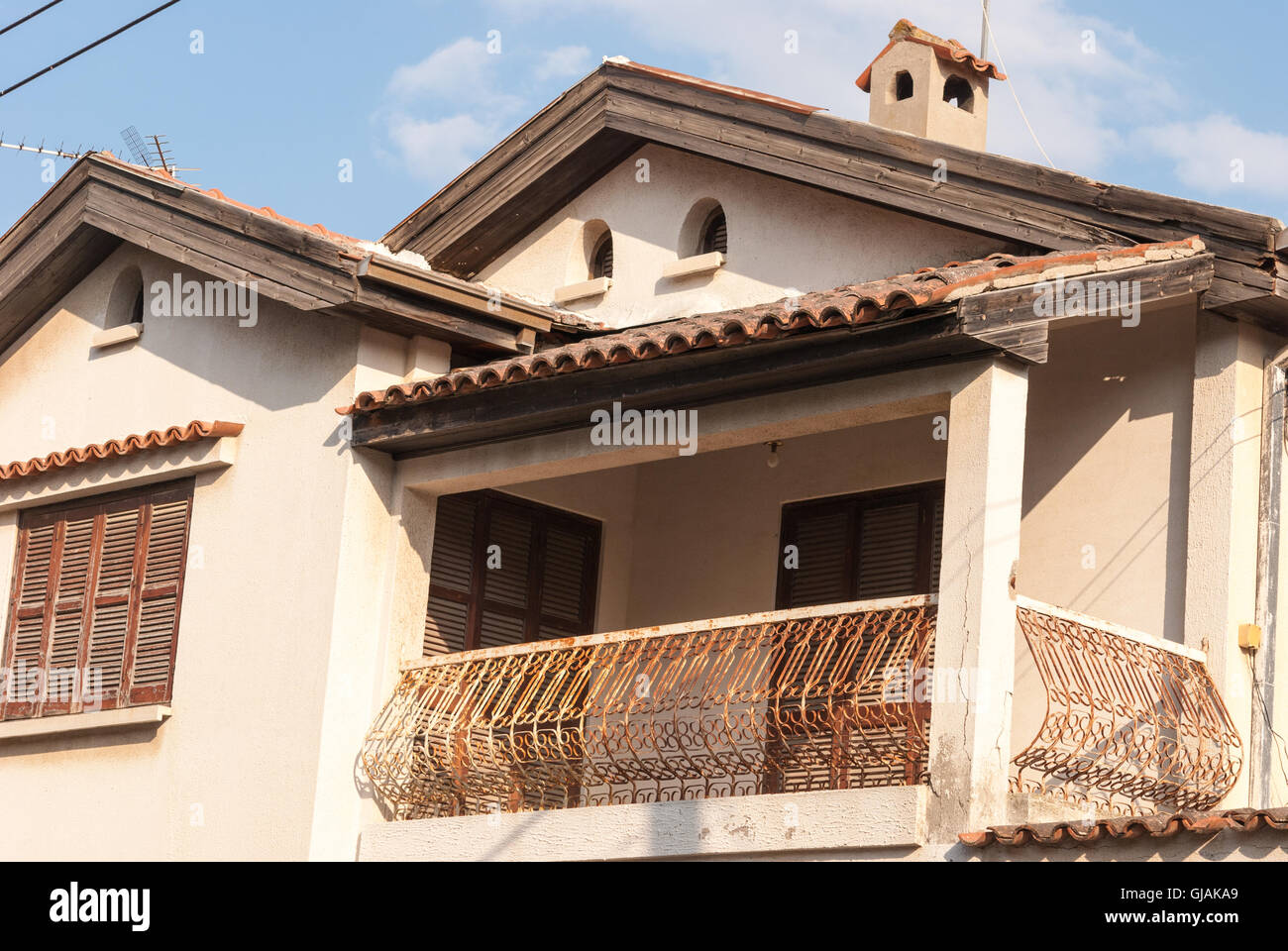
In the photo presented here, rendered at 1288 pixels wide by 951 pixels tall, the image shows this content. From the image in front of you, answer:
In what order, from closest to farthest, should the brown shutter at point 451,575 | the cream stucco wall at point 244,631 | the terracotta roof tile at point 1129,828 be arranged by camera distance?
1. the terracotta roof tile at point 1129,828
2. the cream stucco wall at point 244,631
3. the brown shutter at point 451,575

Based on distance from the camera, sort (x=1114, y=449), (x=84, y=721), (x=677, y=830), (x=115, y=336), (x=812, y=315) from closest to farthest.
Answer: (x=812, y=315) → (x=677, y=830) → (x=1114, y=449) → (x=84, y=721) → (x=115, y=336)

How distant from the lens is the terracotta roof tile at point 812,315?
29.6 ft

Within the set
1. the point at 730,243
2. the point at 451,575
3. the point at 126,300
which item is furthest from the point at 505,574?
the point at 126,300

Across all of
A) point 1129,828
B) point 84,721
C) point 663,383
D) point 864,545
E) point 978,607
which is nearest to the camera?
point 1129,828

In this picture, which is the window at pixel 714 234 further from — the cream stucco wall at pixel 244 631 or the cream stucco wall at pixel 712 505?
the cream stucco wall at pixel 244 631

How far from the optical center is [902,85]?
12961mm

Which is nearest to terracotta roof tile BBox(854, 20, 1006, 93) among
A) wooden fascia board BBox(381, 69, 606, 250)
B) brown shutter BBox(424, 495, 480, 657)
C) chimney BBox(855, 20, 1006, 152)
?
chimney BBox(855, 20, 1006, 152)

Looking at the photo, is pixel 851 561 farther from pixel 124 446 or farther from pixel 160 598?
pixel 124 446

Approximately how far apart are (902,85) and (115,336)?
5694mm

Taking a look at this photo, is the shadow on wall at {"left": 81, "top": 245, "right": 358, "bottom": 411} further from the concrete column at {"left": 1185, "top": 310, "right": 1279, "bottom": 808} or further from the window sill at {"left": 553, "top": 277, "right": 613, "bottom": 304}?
the concrete column at {"left": 1185, "top": 310, "right": 1279, "bottom": 808}

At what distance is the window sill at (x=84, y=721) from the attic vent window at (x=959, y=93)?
21.6 feet

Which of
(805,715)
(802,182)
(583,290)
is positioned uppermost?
(802,182)

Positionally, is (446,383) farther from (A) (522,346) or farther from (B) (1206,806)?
(B) (1206,806)

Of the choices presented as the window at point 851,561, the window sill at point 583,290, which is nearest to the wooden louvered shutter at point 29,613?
the window sill at point 583,290
